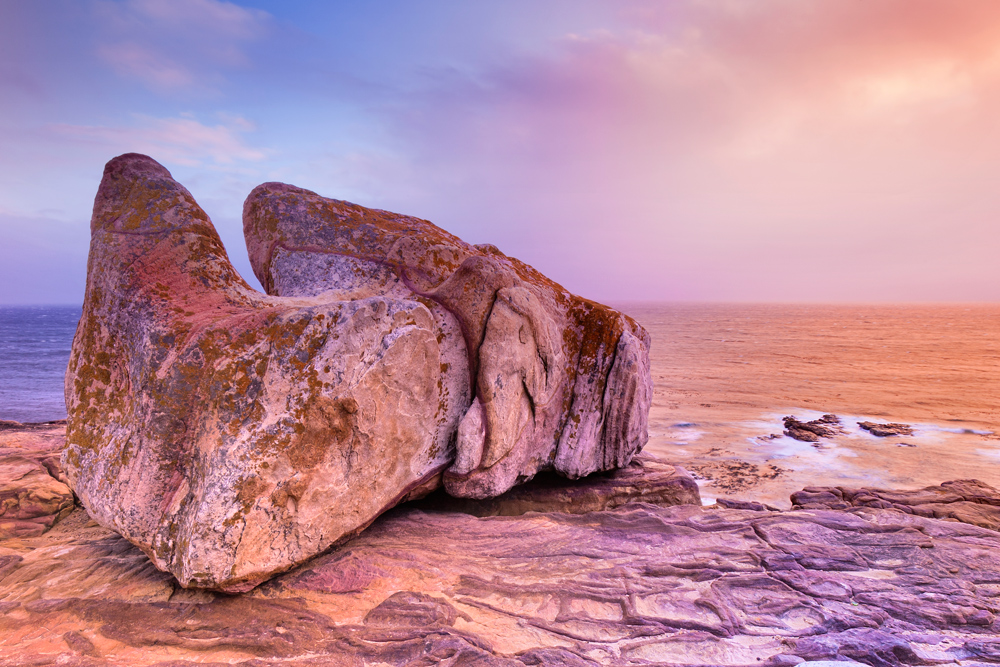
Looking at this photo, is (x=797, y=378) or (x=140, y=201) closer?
(x=140, y=201)

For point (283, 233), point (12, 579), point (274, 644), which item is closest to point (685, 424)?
point (283, 233)

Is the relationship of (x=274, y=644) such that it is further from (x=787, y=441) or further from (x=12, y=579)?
(x=787, y=441)

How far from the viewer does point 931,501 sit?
559 centimetres

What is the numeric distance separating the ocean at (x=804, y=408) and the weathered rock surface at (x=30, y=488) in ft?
20.3

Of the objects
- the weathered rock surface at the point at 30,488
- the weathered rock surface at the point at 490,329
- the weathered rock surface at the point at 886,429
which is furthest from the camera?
the weathered rock surface at the point at 886,429

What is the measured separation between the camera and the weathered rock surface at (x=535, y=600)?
3025mm

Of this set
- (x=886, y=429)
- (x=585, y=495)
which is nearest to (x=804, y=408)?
(x=886, y=429)

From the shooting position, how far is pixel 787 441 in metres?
10.1

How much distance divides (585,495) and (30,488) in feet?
18.5

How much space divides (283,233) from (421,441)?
3.19 m

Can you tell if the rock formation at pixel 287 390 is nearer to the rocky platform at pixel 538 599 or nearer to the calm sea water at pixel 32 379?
the rocky platform at pixel 538 599

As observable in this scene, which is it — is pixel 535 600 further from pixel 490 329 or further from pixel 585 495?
pixel 490 329

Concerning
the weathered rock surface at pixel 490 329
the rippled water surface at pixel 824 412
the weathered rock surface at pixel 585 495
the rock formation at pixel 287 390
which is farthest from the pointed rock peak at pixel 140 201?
the rippled water surface at pixel 824 412

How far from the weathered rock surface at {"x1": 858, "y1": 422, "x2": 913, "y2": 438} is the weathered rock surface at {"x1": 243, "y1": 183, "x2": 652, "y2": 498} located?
7615 mm
